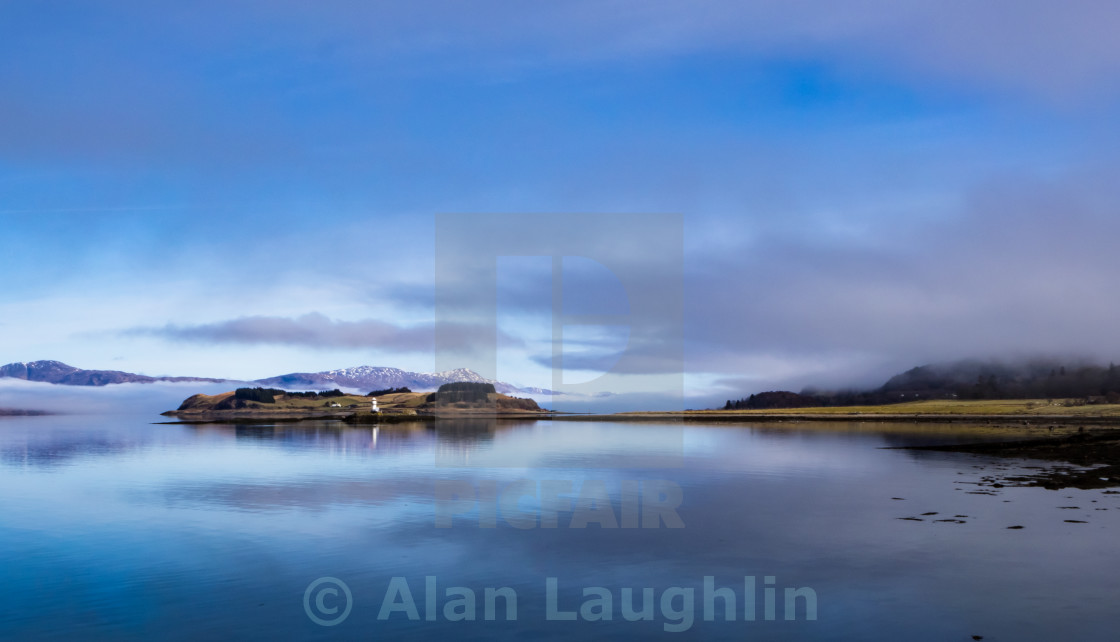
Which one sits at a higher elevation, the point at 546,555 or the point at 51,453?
the point at 546,555

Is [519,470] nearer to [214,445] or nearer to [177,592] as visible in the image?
[177,592]

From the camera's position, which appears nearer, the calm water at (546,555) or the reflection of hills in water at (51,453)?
the calm water at (546,555)

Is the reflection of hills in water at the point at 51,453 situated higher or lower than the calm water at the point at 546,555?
lower

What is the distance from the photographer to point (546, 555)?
24.0m

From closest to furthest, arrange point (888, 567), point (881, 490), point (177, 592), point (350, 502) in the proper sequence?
point (177, 592) < point (888, 567) < point (350, 502) < point (881, 490)

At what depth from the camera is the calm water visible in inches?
664

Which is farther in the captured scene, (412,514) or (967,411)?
(967,411)

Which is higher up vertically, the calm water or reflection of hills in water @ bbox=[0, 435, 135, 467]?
the calm water

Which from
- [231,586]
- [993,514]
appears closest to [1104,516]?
[993,514]

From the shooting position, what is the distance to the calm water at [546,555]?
1688 cm

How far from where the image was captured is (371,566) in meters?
22.2

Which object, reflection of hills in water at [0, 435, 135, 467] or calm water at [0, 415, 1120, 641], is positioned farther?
reflection of hills in water at [0, 435, 135, 467]

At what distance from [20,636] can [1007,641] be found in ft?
72.7

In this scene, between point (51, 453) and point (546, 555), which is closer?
point (546, 555)
